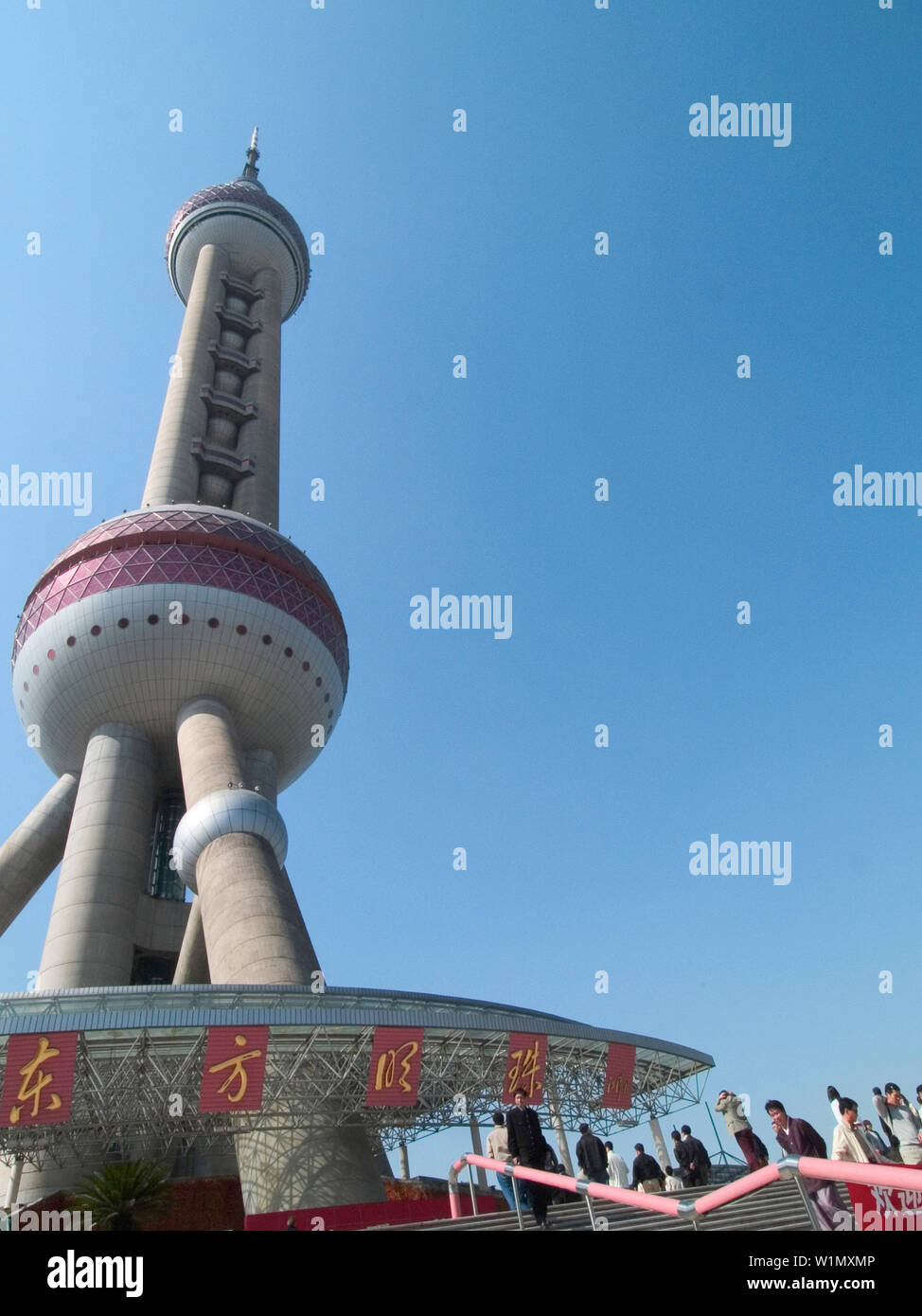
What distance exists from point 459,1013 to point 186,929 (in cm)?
1522

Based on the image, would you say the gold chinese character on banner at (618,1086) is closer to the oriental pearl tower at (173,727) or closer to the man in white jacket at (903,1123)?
the oriental pearl tower at (173,727)

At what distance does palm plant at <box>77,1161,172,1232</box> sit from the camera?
1930cm

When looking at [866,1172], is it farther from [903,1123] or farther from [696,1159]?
[696,1159]

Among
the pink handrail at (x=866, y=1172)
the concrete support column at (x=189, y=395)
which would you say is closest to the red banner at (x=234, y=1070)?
the pink handrail at (x=866, y=1172)

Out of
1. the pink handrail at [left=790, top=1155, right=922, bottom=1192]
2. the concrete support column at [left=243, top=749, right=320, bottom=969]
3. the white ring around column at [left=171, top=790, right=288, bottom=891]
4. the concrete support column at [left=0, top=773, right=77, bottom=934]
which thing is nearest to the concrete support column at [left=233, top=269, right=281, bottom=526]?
the concrete support column at [left=243, top=749, right=320, bottom=969]

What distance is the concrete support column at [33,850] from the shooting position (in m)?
33.9

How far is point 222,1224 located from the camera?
2412cm

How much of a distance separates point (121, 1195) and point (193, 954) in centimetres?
1322

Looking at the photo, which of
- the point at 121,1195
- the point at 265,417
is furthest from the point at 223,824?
the point at 265,417

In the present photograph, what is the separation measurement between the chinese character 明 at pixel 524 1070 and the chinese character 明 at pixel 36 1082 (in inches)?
405

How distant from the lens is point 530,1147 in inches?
389

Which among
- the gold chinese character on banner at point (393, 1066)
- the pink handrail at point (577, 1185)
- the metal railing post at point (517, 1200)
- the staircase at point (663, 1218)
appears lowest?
the staircase at point (663, 1218)

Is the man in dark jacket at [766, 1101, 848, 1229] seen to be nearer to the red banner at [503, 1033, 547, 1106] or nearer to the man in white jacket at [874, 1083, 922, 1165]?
the man in white jacket at [874, 1083, 922, 1165]
